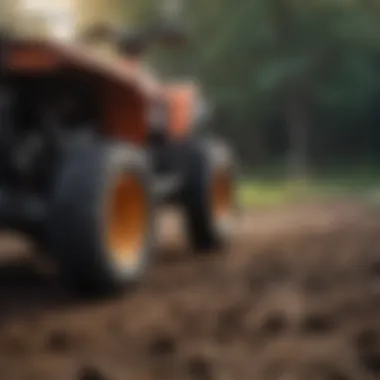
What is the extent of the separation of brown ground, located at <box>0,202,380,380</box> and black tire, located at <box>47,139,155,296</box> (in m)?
0.05

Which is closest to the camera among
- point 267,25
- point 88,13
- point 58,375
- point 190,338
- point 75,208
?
point 58,375

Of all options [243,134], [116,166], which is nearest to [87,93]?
[116,166]

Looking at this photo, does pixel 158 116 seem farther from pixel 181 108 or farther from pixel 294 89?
pixel 294 89

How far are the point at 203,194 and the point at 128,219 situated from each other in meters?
0.64

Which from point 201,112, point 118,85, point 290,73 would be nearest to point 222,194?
point 201,112

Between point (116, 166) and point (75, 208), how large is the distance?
14cm

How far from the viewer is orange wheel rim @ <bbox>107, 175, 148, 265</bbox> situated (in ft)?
6.23

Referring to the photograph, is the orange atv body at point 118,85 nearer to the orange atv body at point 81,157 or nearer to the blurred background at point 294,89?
the orange atv body at point 81,157

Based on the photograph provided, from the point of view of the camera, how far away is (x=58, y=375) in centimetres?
116

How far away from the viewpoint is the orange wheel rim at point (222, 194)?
274 cm

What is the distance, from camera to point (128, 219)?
1.99 m

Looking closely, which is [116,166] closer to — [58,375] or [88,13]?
[88,13]

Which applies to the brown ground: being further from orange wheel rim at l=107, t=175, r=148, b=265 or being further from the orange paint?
the orange paint

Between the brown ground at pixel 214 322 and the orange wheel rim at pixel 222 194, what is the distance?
33 centimetres
